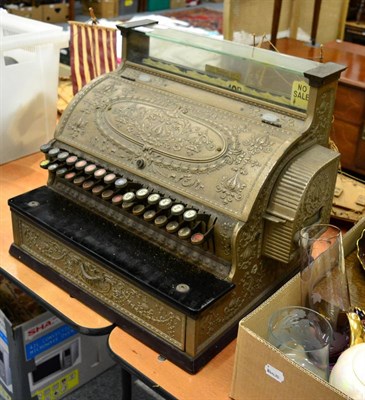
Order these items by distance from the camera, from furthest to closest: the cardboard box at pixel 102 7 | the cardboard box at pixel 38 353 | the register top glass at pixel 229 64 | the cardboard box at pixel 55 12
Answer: the cardboard box at pixel 102 7
the cardboard box at pixel 55 12
the cardboard box at pixel 38 353
the register top glass at pixel 229 64

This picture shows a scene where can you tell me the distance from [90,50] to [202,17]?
4098 millimetres

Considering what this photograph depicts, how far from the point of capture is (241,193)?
1.43 m

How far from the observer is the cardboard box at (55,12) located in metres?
5.62

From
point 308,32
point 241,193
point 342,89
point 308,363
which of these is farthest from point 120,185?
point 308,32

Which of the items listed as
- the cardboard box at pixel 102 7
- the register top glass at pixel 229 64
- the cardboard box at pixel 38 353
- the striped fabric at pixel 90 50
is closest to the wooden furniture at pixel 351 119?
the striped fabric at pixel 90 50

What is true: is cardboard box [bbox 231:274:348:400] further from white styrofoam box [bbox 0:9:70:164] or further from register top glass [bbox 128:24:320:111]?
white styrofoam box [bbox 0:9:70:164]

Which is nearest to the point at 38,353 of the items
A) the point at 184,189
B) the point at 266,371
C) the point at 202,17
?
the point at 184,189

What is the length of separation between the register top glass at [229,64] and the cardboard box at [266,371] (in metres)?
0.56

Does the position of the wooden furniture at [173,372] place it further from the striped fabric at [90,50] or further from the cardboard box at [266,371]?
the striped fabric at [90,50]

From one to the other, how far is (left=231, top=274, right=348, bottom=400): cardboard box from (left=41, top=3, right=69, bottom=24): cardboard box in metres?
5.03

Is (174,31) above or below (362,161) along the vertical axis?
above

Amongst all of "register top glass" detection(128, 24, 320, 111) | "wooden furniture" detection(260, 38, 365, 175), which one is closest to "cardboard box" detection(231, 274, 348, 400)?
"register top glass" detection(128, 24, 320, 111)

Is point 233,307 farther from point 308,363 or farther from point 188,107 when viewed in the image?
point 188,107

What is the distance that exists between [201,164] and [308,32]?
2851 millimetres
